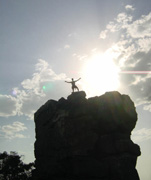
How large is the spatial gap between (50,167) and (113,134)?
1121 cm

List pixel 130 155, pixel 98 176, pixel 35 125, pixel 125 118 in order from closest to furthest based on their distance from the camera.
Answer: pixel 98 176 → pixel 130 155 → pixel 125 118 → pixel 35 125

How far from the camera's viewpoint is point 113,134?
3042 cm

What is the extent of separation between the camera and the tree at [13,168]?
47759mm

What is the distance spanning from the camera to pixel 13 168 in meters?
49.3

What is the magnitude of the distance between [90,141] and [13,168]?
30.2 metres

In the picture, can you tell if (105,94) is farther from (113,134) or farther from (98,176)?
(98,176)

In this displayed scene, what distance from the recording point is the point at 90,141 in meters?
29.0

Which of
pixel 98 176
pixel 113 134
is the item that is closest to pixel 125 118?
pixel 113 134

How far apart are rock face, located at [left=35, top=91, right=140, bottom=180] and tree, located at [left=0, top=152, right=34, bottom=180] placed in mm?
20361

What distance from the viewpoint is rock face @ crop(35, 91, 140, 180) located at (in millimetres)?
27562

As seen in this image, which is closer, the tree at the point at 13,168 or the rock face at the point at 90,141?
the rock face at the point at 90,141

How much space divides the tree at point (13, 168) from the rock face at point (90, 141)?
66.8 feet

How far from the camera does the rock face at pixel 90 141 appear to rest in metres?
27.6

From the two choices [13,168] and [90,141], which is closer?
[90,141]
